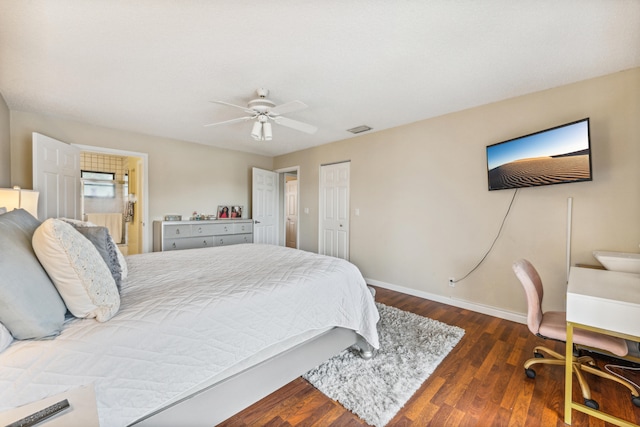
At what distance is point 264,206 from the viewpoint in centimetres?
526

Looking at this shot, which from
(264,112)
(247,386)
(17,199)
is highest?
(264,112)

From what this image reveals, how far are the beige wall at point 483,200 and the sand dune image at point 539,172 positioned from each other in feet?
0.63

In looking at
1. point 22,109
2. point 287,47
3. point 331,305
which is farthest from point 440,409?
point 22,109

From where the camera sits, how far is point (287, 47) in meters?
1.86

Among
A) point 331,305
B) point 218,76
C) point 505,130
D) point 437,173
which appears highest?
point 218,76

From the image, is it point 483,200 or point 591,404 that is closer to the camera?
point 591,404

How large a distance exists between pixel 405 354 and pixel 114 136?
4.57 meters

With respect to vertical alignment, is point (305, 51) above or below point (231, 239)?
above

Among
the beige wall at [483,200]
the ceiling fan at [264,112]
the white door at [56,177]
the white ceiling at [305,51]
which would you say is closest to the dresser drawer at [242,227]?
the beige wall at [483,200]

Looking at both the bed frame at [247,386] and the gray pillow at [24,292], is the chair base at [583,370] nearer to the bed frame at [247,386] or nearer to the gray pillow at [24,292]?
the bed frame at [247,386]

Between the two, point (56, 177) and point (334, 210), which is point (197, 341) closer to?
point (56, 177)

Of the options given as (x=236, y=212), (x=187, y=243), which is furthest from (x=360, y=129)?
(x=187, y=243)

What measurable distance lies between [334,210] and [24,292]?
388 cm

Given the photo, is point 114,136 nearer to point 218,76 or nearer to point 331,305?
point 218,76
